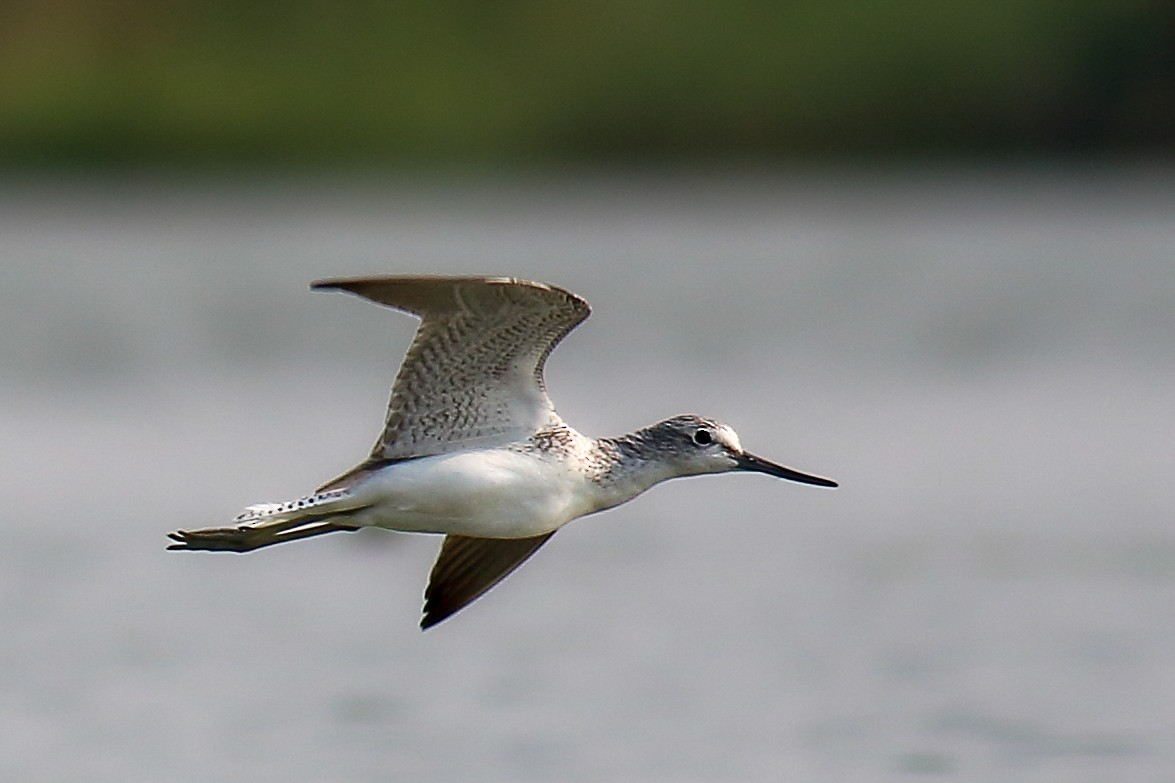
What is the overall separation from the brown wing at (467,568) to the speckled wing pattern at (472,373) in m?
0.56

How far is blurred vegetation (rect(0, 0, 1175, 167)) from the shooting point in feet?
114

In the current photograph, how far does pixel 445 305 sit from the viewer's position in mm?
8844

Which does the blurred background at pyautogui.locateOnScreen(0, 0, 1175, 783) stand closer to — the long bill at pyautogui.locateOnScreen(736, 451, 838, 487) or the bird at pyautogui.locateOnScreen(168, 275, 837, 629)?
the long bill at pyautogui.locateOnScreen(736, 451, 838, 487)

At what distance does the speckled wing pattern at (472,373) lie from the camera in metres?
8.80

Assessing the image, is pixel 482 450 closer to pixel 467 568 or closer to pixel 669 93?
pixel 467 568

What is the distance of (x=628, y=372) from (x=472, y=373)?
46.1 feet

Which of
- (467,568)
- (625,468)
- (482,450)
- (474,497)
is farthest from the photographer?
(467,568)

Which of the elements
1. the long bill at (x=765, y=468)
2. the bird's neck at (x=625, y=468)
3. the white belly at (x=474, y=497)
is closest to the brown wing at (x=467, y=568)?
the bird's neck at (x=625, y=468)

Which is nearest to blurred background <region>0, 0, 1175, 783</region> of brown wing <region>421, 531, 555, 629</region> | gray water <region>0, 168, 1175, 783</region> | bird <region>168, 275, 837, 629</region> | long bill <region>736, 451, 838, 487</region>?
gray water <region>0, 168, 1175, 783</region>

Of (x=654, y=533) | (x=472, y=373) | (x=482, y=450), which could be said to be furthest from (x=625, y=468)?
(x=654, y=533)

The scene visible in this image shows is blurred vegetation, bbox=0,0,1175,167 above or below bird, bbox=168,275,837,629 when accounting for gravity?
above

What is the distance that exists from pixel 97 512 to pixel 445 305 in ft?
30.5

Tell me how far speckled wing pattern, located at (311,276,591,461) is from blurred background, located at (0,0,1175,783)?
2.68m

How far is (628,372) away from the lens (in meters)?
23.1
